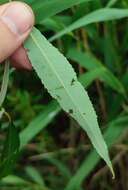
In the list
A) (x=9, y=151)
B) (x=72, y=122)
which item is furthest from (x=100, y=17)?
(x=72, y=122)

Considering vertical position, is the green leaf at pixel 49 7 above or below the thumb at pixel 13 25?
below

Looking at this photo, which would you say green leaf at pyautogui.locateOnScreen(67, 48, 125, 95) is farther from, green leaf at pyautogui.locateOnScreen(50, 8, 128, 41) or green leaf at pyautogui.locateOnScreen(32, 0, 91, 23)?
green leaf at pyautogui.locateOnScreen(32, 0, 91, 23)

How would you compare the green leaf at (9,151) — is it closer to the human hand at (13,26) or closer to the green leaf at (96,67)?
the human hand at (13,26)

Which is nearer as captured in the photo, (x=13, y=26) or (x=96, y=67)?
(x=13, y=26)

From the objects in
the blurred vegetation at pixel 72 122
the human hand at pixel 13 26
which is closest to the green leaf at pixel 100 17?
the blurred vegetation at pixel 72 122

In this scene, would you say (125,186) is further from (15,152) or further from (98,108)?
(15,152)

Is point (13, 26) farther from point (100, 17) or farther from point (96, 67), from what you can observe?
point (96, 67)

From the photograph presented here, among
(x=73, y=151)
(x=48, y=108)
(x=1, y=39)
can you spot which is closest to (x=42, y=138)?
(x=73, y=151)
